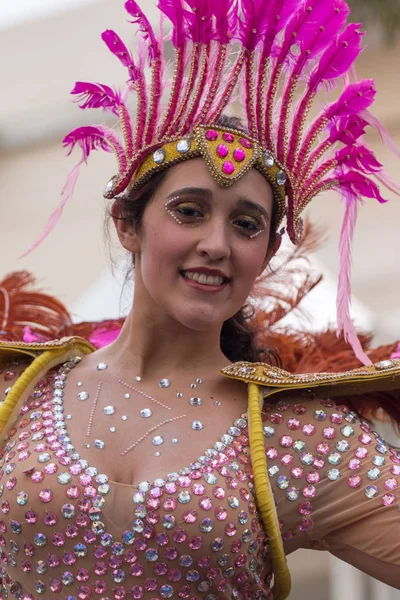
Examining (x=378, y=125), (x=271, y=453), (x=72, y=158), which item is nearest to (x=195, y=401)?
(x=271, y=453)

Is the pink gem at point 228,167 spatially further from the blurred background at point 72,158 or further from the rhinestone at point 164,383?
the blurred background at point 72,158

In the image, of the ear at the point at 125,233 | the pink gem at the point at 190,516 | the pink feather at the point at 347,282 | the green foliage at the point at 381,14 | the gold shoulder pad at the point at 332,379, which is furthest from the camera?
the green foliage at the point at 381,14

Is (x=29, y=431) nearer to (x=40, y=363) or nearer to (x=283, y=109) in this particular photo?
(x=40, y=363)

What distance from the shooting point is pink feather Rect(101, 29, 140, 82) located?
105 inches

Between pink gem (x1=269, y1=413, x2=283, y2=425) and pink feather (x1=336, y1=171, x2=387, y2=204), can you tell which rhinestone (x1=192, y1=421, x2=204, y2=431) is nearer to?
pink gem (x1=269, y1=413, x2=283, y2=425)

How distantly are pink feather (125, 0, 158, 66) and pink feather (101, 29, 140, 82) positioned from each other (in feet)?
0.15

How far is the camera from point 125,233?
2672 mm

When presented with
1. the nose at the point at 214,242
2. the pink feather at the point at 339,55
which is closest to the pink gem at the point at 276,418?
the nose at the point at 214,242

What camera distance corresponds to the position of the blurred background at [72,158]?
10016 mm

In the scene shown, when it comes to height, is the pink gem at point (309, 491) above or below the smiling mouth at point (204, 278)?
below

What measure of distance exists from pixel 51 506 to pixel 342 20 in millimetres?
1176

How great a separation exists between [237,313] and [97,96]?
593 mm

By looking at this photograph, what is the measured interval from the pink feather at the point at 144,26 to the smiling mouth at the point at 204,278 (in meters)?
0.51

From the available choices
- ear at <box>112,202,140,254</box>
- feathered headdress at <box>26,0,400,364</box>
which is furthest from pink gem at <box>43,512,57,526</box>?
feathered headdress at <box>26,0,400,364</box>
